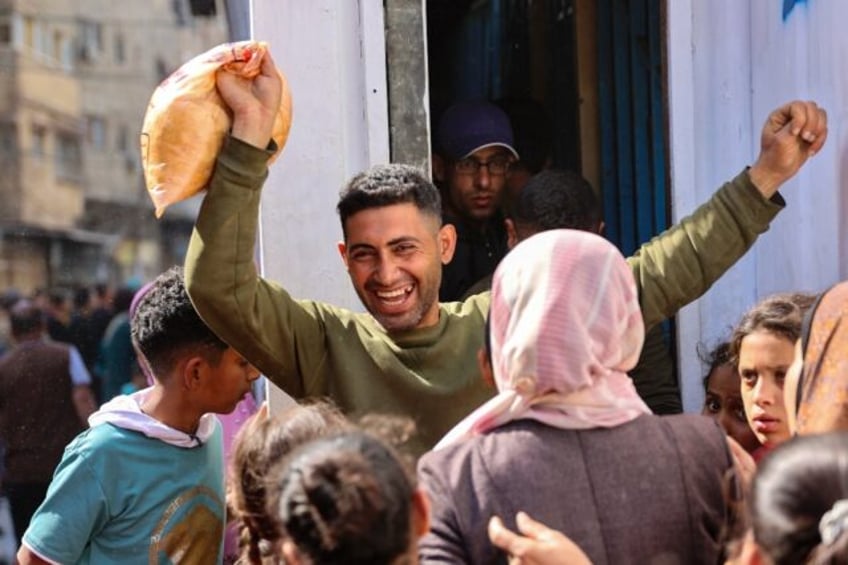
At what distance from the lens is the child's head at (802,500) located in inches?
74.7

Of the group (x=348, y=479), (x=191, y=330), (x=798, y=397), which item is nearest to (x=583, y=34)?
(x=191, y=330)

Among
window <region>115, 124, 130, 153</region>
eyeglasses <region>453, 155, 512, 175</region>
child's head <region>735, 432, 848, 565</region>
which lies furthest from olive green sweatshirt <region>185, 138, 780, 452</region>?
window <region>115, 124, 130, 153</region>

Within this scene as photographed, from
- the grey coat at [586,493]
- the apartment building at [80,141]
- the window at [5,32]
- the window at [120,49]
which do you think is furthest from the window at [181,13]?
the grey coat at [586,493]

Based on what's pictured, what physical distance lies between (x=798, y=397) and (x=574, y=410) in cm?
41

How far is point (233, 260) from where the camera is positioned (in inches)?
115

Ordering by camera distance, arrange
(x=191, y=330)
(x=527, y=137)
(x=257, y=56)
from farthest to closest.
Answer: (x=527, y=137)
(x=191, y=330)
(x=257, y=56)

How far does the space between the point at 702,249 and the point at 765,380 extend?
0.38m

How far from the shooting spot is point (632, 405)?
2469mm

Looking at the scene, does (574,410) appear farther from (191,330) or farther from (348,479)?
(191,330)

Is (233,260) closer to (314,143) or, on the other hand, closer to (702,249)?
(314,143)

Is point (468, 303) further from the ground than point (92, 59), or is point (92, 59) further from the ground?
point (92, 59)

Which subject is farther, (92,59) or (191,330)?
(92,59)

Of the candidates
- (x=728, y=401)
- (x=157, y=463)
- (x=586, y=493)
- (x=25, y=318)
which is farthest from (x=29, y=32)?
(x=586, y=493)

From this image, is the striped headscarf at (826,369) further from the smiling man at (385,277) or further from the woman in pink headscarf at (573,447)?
the smiling man at (385,277)
